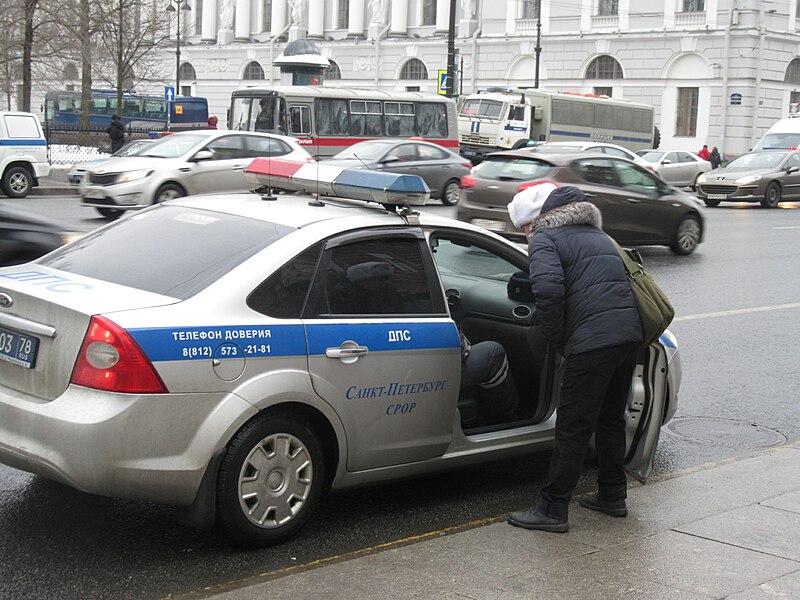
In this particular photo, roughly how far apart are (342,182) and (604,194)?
1106cm

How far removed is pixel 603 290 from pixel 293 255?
1.35 m

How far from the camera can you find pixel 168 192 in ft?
61.3

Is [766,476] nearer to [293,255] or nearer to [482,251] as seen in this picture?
[482,251]

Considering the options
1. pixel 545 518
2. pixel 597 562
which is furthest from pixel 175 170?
pixel 597 562

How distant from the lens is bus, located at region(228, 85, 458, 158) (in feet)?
107

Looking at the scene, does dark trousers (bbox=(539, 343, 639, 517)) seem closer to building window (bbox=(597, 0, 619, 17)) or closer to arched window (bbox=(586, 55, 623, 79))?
arched window (bbox=(586, 55, 623, 79))

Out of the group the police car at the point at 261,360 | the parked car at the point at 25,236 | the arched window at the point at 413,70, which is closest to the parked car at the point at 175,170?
the parked car at the point at 25,236

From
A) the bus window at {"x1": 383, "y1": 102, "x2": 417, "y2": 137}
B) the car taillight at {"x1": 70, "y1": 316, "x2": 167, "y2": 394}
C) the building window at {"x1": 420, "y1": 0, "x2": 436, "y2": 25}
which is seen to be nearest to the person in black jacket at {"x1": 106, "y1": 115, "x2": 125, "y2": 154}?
the bus window at {"x1": 383, "y1": 102, "x2": 417, "y2": 137}

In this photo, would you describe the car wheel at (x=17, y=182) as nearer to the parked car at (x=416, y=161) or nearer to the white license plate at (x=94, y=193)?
the white license plate at (x=94, y=193)

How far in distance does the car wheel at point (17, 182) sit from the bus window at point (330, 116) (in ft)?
36.1

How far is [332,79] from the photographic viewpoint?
69.7 metres

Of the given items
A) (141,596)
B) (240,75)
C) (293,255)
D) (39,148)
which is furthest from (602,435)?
→ (240,75)

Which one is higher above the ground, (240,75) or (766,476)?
(240,75)

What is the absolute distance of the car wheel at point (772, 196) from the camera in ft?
93.7
